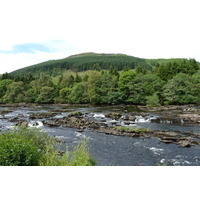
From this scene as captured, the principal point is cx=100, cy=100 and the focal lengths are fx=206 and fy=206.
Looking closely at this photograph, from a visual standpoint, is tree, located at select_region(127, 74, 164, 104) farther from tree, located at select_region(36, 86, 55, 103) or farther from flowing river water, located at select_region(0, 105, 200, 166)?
flowing river water, located at select_region(0, 105, 200, 166)

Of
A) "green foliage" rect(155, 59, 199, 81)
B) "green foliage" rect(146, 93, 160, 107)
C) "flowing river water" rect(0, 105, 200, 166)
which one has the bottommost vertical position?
"flowing river water" rect(0, 105, 200, 166)

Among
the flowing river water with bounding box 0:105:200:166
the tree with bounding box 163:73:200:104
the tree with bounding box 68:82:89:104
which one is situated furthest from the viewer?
the tree with bounding box 68:82:89:104

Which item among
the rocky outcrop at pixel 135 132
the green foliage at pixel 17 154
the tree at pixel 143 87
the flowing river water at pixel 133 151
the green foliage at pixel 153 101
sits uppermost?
the tree at pixel 143 87

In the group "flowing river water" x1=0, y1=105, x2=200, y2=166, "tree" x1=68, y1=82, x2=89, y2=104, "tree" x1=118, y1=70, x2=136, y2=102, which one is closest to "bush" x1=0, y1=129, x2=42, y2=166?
"flowing river water" x1=0, y1=105, x2=200, y2=166

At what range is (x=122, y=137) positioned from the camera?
20797 millimetres

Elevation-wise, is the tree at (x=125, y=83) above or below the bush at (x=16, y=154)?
above

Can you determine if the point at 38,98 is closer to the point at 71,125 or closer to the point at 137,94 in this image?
the point at 137,94

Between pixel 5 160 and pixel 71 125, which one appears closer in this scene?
pixel 5 160

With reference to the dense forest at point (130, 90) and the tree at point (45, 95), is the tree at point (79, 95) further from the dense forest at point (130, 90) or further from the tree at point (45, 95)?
the tree at point (45, 95)

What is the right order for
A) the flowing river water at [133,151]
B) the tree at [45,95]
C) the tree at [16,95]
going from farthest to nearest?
the tree at [16,95] → the tree at [45,95] → the flowing river water at [133,151]

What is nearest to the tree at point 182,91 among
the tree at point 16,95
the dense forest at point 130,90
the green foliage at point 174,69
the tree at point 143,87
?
the dense forest at point 130,90
